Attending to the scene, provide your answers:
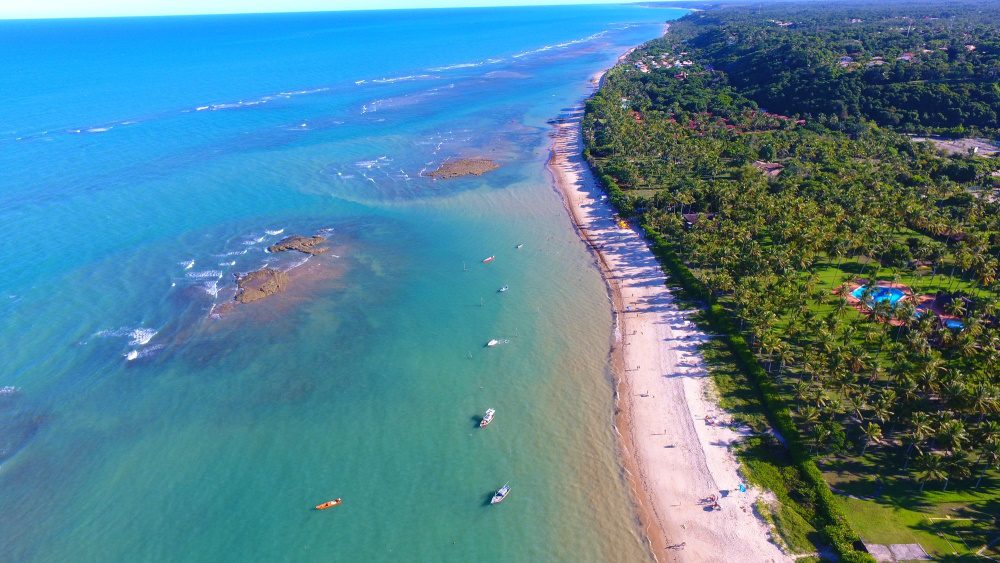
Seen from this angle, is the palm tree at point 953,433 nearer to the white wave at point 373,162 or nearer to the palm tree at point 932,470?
the palm tree at point 932,470

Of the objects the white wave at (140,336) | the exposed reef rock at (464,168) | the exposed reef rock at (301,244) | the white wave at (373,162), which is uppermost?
the white wave at (373,162)

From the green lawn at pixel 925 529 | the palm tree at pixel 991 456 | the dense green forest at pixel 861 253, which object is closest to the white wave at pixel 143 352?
the dense green forest at pixel 861 253

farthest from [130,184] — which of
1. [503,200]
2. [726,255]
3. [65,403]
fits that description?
[726,255]

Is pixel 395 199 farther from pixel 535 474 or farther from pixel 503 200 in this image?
pixel 535 474

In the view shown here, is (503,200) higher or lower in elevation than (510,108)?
lower

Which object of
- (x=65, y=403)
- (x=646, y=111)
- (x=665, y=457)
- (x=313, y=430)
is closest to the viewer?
(x=665, y=457)

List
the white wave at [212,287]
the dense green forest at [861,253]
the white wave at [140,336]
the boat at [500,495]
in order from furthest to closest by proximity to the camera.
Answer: the white wave at [212,287], the white wave at [140,336], the boat at [500,495], the dense green forest at [861,253]

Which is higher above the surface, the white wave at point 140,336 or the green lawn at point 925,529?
the white wave at point 140,336
